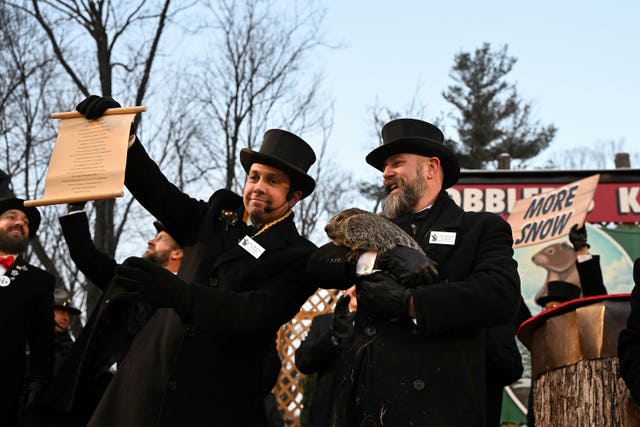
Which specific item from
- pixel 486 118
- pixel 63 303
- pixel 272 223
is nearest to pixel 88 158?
pixel 272 223

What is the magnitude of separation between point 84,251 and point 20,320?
1.19 meters

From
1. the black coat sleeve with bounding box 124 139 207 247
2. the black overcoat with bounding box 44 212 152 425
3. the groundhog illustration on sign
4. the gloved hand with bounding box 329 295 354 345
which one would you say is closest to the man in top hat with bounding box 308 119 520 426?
the black coat sleeve with bounding box 124 139 207 247

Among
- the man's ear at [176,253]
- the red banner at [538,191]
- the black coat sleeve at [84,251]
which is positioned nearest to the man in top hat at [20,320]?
the black coat sleeve at [84,251]

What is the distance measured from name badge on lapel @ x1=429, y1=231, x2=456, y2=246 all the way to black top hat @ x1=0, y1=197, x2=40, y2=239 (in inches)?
132

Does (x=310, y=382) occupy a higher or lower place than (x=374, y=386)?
higher

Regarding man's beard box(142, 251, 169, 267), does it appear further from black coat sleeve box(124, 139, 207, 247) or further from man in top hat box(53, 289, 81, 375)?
black coat sleeve box(124, 139, 207, 247)

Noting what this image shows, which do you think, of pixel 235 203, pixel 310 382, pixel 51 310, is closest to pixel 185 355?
pixel 235 203

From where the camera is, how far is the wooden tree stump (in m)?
3.51

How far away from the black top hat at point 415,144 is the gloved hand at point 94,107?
1253 millimetres

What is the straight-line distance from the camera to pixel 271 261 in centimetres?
375

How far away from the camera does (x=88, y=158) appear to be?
11.9 ft

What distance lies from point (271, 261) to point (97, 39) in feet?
40.1

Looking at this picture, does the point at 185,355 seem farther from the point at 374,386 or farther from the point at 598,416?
the point at 598,416

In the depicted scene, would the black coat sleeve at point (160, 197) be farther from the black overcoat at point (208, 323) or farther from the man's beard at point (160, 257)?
the man's beard at point (160, 257)
